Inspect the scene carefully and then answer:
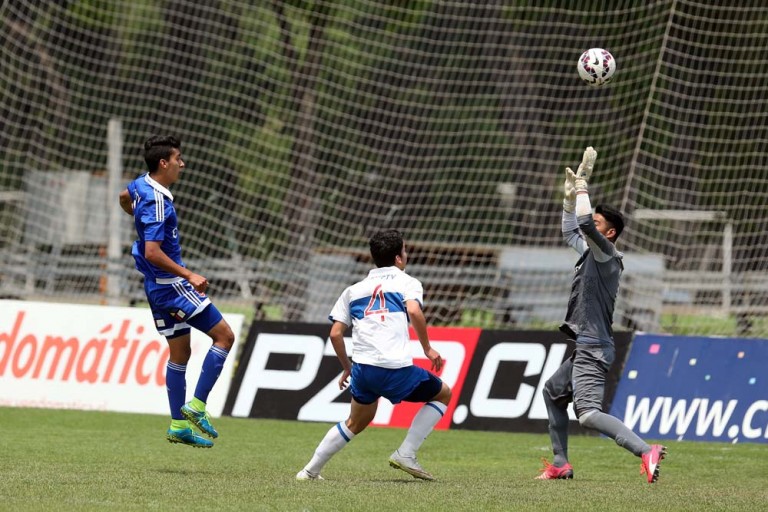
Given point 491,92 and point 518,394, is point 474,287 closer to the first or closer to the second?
point 491,92

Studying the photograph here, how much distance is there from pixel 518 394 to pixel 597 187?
31.1 feet

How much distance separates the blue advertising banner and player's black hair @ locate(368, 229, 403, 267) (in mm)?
4801

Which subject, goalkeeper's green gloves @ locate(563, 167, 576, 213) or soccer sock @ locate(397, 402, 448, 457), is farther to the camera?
goalkeeper's green gloves @ locate(563, 167, 576, 213)

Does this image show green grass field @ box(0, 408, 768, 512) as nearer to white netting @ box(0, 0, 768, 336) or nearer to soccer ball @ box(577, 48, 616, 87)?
soccer ball @ box(577, 48, 616, 87)

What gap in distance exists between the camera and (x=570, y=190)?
323 inches

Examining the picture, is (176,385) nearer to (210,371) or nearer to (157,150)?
(210,371)

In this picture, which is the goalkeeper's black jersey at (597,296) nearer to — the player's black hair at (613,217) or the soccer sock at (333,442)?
the player's black hair at (613,217)

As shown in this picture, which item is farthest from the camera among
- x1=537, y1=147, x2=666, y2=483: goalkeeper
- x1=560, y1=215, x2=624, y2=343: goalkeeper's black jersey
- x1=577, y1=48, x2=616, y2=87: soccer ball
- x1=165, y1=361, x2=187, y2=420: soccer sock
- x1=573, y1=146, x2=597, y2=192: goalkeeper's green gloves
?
x1=577, y1=48, x2=616, y2=87: soccer ball

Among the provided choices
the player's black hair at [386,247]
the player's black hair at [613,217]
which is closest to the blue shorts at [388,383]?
the player's black hair at [386,247]

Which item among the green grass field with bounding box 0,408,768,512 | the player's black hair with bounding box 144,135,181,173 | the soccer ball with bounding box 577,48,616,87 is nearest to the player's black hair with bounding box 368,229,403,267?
the green grass field with bounding box 0,408,768,512

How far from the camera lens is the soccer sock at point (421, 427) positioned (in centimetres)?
780

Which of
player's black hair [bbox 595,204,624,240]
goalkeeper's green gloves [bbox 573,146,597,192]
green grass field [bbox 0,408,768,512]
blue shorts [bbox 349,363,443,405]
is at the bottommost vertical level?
green grass field [bbox 0,408,768,512]

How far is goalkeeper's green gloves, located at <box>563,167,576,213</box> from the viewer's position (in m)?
8.09

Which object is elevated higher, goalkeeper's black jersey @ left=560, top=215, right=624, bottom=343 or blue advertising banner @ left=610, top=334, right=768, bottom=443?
goalkeeper's black jersey @ left=560, top=215, right=624, bottom=343
